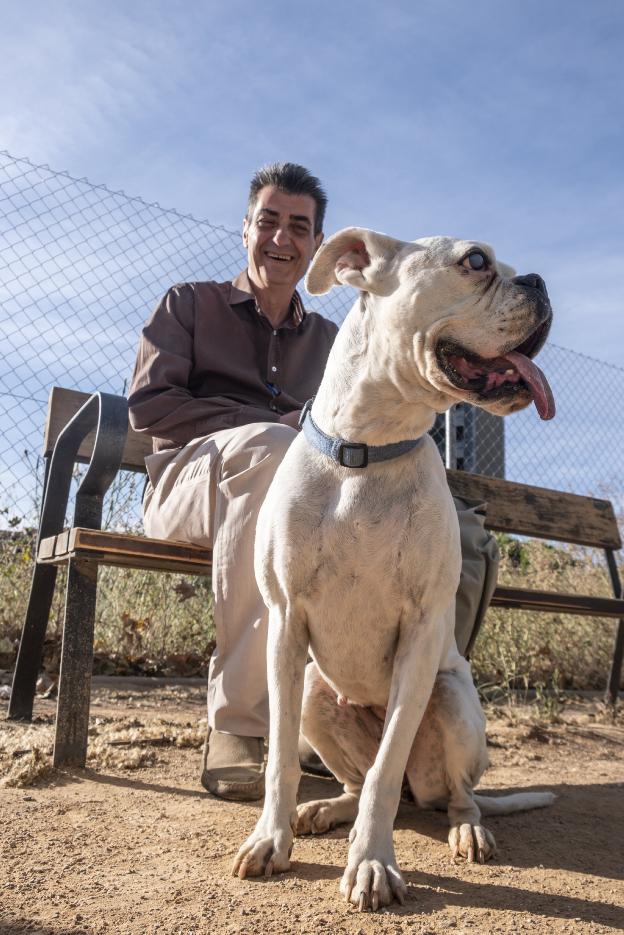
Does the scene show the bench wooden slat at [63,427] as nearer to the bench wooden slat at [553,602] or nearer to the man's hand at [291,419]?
the man's hand at [291,419]

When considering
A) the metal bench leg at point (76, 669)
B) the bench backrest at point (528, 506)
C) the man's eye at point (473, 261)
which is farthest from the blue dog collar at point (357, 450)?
the bench backrest at point (528, 506)

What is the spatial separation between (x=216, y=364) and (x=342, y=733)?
1611mm

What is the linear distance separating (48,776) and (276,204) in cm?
245

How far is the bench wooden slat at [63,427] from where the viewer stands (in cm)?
397

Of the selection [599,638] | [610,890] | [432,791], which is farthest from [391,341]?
[599,638]

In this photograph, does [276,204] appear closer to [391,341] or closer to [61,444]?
[61,444]

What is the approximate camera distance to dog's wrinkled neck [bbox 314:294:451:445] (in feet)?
7.30

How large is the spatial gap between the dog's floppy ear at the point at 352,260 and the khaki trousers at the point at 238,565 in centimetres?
69

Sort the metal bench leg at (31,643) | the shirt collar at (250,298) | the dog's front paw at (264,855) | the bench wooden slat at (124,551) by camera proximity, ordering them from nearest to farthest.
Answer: the dog's front paw at (264,855)
the bench wooden slat at (124,551)
the metal bench leg at (31,643)
the shirt collar at (250,298)

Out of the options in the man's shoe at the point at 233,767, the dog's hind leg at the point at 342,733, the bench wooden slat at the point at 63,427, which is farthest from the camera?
the bench wooden slat at the point at 63,427

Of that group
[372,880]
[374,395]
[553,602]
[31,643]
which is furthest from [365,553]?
[553,602]

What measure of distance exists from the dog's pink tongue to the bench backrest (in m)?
2.28

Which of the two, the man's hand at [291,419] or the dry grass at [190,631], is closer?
the man's hand at [291,419]

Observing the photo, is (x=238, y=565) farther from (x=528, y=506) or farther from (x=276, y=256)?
(x=528, y=506)
